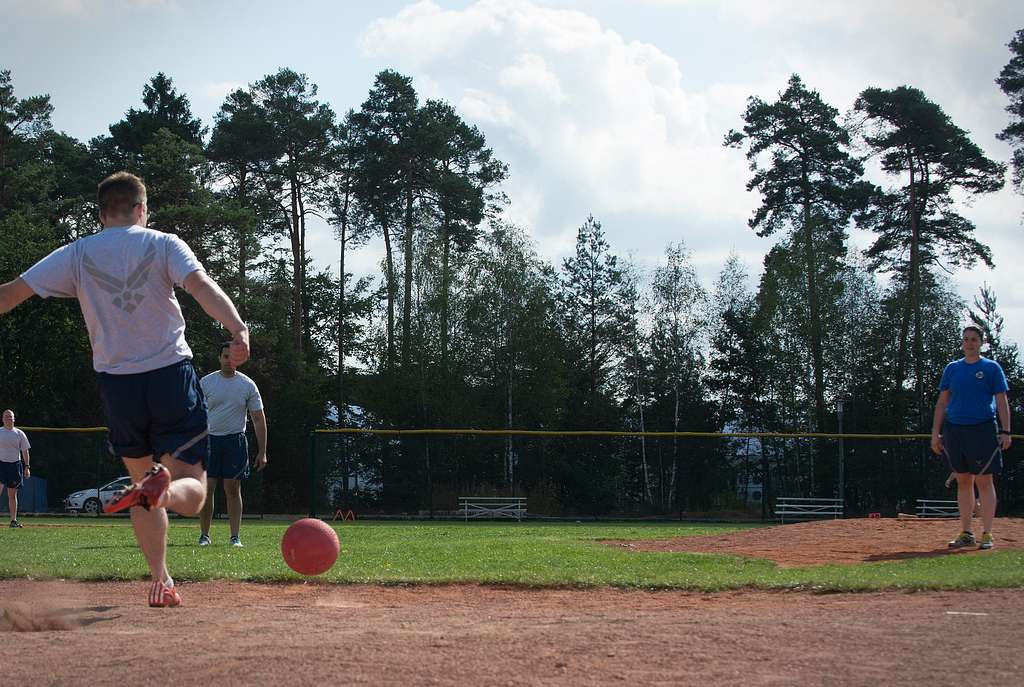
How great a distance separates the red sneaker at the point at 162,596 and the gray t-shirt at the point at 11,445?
1422 cm

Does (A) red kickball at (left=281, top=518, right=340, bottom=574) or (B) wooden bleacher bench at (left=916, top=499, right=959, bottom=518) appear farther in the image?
(B) wooden bleacher bench at (left=916, top=499, right=959, bottom=518)

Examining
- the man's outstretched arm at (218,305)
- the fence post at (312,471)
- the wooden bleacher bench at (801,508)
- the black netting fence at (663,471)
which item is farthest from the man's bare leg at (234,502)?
the wooden bleacher bench at (801,508)

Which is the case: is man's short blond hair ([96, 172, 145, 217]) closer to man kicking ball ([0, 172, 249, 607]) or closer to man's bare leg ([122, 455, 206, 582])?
man kicking ball ([0, 172, 249, 607])

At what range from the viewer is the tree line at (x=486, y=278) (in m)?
38.6

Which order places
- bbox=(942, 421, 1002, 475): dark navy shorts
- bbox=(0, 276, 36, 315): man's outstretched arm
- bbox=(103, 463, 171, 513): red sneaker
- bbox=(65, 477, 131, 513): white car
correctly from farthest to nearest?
bbox=(65, 477, 131, 513): white car, bbox=(942, 421, 1002, 475): dark navy shorts, bbox=(0, 276, 36, 315): man's outstretched arm, bbox=(103, 463, 171, 513): red sneaker

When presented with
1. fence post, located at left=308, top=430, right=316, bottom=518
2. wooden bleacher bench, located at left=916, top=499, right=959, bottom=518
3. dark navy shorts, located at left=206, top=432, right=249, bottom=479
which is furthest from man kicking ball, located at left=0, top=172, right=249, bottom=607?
wooden bleacher bench, located at left=916, top=499, right=959, bottom=518

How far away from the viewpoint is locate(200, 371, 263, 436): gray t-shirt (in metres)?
10.6

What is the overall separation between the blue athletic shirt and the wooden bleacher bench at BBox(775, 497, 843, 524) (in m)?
16.4

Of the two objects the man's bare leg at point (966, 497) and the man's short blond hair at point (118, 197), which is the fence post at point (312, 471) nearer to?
the man's bare leg at point (966, 497)

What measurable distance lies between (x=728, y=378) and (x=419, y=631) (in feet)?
129

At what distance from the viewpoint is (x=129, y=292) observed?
5.19 m

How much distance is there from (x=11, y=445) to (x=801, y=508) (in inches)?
A: 703

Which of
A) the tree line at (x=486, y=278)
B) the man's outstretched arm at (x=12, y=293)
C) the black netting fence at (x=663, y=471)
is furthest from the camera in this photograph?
the tree line at (x=486, y=278)

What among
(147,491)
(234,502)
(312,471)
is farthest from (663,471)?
(147,491)
